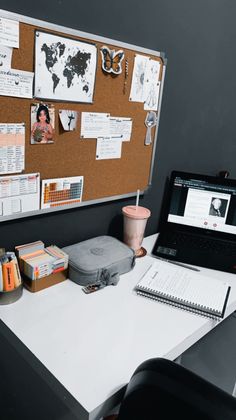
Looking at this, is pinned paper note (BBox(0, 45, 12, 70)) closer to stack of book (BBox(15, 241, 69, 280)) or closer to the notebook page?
stack of book (BBox(15, 241, 69, 280))

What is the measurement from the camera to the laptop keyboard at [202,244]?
1293 mm

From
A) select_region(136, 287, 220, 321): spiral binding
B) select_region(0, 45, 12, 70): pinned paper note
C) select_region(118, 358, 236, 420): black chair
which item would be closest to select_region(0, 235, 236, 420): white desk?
select_region(136, 287, 220, 321): spiral binding

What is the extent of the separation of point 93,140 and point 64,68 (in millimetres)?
254

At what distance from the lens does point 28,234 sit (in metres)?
1.07

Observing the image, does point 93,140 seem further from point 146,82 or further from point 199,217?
point 199,217

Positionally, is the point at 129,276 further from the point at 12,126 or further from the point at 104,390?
the point at 12,126

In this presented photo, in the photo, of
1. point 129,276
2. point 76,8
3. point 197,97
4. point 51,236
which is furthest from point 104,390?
point 197,97

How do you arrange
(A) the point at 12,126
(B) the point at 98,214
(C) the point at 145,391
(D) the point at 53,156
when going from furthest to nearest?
(B) the point at 98,214
(D) the point at 53,156
(A) the point at 12,126
(C) the point at 145,391

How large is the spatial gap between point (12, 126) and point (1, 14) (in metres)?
0.27

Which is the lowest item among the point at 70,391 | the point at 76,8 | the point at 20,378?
the point at 20,378

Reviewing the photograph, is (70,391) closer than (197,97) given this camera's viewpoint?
Yes

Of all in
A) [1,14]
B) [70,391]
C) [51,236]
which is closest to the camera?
Answer: [70,391]

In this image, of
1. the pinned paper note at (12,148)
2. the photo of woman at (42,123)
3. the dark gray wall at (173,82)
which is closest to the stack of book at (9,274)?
the dark gray wall at (173,82)

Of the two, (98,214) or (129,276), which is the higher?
(98,214)
